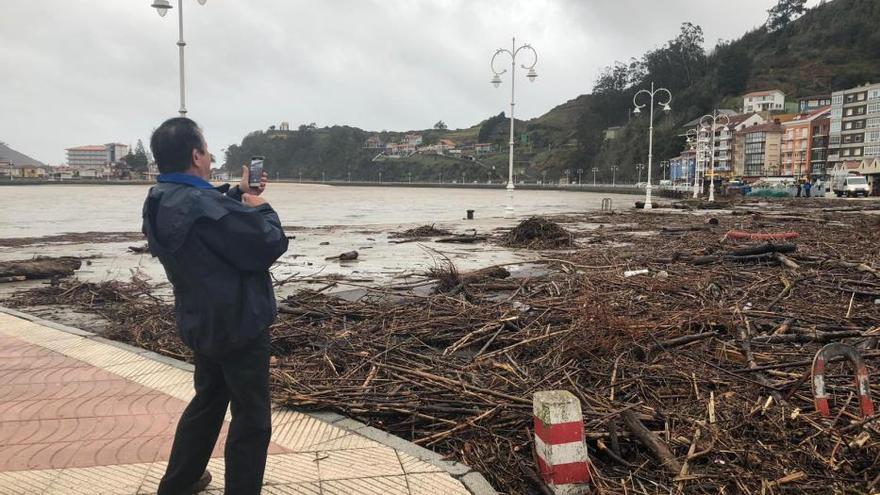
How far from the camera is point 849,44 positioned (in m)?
132

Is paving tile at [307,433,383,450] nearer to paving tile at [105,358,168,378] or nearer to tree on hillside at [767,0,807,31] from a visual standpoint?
paving tile at [105,358,168,378]

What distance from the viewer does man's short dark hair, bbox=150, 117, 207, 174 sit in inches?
104

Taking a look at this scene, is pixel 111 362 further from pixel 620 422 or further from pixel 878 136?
pixel 878 136

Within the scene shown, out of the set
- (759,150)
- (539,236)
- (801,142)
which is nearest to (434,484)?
(539,236)

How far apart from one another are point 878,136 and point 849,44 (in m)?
55.9

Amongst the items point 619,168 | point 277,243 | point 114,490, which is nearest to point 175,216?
point 277,243

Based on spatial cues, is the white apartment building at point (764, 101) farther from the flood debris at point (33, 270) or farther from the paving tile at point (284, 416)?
the paving tile at point (284, 416)

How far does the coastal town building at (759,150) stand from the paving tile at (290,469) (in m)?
118

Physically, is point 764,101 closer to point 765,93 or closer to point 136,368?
point 765,93

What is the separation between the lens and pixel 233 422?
8.95ft

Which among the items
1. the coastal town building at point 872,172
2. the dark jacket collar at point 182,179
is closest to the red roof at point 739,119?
the coastal town building at point 872,172

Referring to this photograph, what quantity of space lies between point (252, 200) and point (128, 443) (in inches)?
81.8

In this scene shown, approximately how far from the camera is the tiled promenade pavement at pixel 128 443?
3.23 meters

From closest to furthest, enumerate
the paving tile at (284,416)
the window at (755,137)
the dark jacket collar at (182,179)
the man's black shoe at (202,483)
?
the dark jacket collar at (182,179), the man's black shoe at (202,483), the paving tile at (284,416), the window at (755,137)
